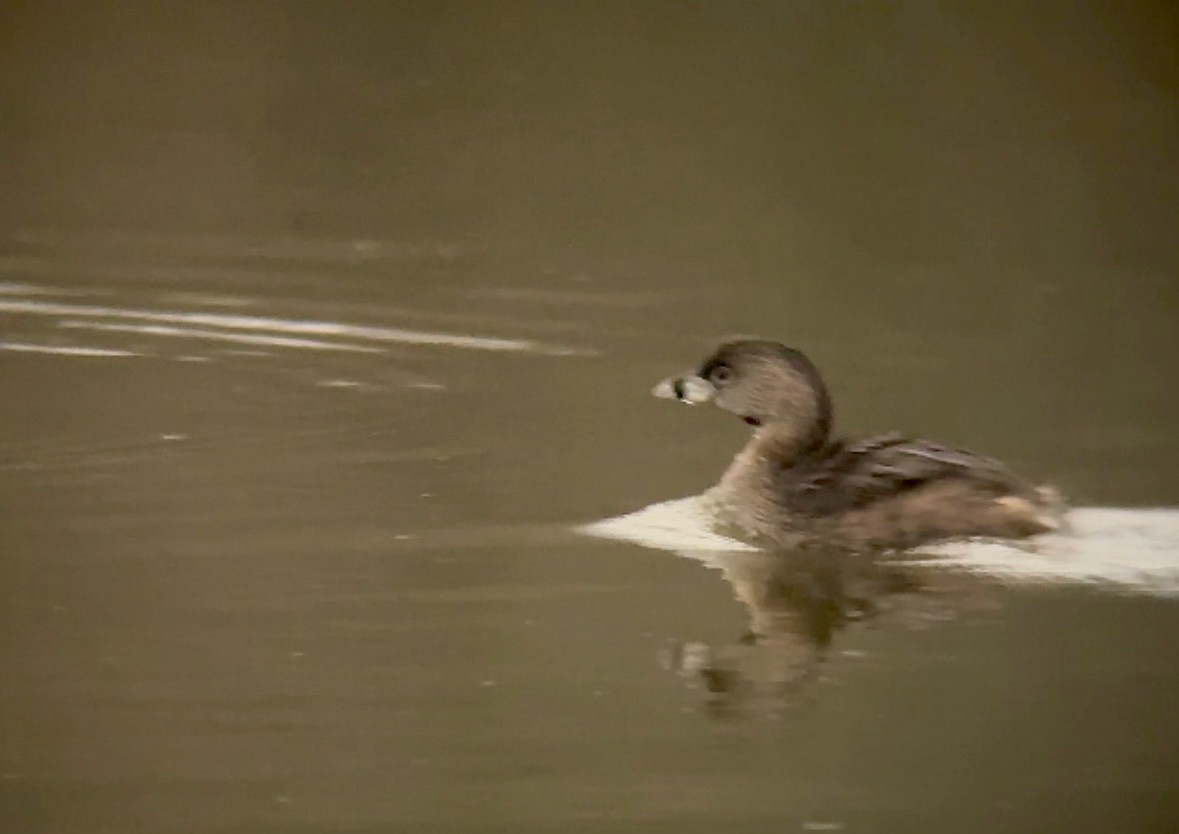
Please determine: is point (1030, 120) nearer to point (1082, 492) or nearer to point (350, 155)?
point (1082, 492)

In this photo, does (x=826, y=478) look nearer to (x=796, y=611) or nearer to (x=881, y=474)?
(x=881, y=474)

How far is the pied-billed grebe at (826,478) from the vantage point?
188 cm

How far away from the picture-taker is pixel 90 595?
171 centimetres

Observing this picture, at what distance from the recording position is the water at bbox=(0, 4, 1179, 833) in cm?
→ 156

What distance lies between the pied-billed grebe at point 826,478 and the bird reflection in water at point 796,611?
3 centimetres

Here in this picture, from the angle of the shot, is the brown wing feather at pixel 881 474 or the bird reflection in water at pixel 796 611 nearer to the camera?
the bird reflection in water at pixel 796 611

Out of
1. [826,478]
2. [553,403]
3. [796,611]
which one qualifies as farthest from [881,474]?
[553,403]

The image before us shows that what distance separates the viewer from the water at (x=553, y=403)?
1.56m

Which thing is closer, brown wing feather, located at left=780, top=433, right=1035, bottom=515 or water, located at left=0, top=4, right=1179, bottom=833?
water, located at left=0, top=4, right=1179, bottom=833

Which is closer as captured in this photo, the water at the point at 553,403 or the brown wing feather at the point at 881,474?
the water at the point at 553,403

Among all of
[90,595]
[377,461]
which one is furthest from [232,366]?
[90,595]

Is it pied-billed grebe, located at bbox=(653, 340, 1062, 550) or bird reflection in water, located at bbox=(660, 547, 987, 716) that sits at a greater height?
pied-billed grebe, located at bbox=(653, 340, 1062, 550)

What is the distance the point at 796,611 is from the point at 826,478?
0.20 m

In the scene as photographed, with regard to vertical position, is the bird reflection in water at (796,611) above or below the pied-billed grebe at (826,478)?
below
